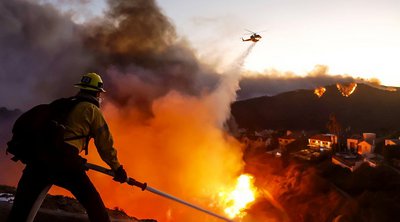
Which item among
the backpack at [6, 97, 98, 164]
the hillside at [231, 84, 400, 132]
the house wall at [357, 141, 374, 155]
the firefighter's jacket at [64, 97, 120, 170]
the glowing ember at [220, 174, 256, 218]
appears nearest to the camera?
the backpack at [6, 97, 98, 164]

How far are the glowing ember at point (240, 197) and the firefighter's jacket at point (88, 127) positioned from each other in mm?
27970

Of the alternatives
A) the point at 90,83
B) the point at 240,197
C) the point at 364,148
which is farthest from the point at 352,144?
the point at 90,83

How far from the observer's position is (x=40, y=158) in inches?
154

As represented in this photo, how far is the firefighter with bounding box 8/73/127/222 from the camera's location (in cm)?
396

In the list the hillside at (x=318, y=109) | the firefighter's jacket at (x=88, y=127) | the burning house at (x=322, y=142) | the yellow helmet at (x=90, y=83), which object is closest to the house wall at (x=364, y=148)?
the burning house at (x=322, y=142)

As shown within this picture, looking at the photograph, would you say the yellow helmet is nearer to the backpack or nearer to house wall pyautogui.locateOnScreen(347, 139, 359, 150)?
the backpack

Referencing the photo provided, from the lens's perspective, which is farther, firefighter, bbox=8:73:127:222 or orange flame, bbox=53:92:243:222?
orange flame, bbox=53:92:243:222

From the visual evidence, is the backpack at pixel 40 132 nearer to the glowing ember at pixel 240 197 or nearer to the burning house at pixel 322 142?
the glowing ember at pixel 240 197

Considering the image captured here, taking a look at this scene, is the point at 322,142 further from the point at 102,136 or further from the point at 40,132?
the point at 40,132

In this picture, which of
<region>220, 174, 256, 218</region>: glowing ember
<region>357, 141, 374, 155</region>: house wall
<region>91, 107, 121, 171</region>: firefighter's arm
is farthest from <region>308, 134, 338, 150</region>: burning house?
<region>91, 107, 121, 171</region>: firefighter's arm

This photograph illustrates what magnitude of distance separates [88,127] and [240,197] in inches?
1259

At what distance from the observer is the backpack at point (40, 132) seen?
3922 millimetres

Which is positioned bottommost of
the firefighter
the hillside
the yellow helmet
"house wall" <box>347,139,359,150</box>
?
the firefighter

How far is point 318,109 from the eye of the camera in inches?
5556
